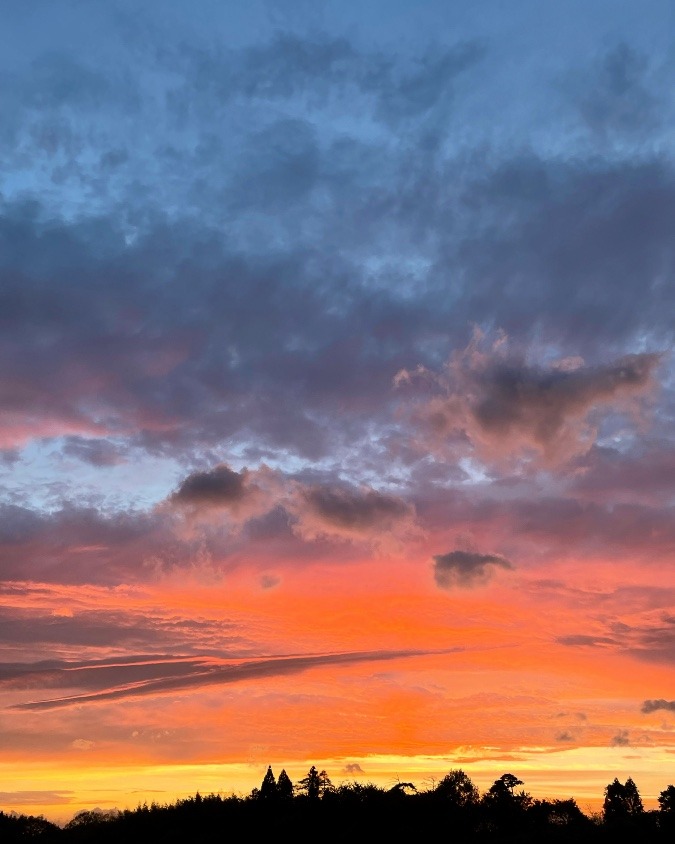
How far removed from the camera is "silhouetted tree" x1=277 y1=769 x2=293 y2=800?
311ft

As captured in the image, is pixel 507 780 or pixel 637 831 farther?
pixel 507 780

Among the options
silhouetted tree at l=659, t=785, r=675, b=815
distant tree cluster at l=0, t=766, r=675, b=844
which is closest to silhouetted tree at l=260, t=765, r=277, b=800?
distant tree cluster at l=0, t=766, r=675, b=844

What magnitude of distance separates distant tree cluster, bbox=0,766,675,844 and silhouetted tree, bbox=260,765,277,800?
0.37 feet

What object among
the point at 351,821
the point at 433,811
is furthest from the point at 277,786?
the point at 433,811

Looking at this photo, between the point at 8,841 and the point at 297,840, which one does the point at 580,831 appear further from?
the point at 8,841

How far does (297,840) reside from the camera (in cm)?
8631

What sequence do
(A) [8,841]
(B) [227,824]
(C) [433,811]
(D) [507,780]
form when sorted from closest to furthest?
1. (C) [433,811]
2. (B) [227,824]
3. (D) [507,780]
4. (A) [8,841]

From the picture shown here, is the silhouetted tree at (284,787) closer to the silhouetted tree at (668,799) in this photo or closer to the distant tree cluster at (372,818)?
the distant tree cluster at (372,818)

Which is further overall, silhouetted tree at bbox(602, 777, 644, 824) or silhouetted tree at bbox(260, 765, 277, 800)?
silhouetted tree at bbox(602, 777, 644, 824)

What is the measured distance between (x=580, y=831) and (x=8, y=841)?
86350mm

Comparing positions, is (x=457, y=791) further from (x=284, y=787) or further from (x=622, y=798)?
(x=622, y=798)

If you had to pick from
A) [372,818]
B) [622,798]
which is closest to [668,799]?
[622,798]

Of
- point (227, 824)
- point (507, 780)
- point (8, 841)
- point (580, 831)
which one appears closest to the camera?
point (580, 831)

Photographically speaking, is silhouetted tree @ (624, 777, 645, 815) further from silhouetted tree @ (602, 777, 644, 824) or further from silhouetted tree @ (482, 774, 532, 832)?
silhouetted tree @ (482, 774, 532, 832)
